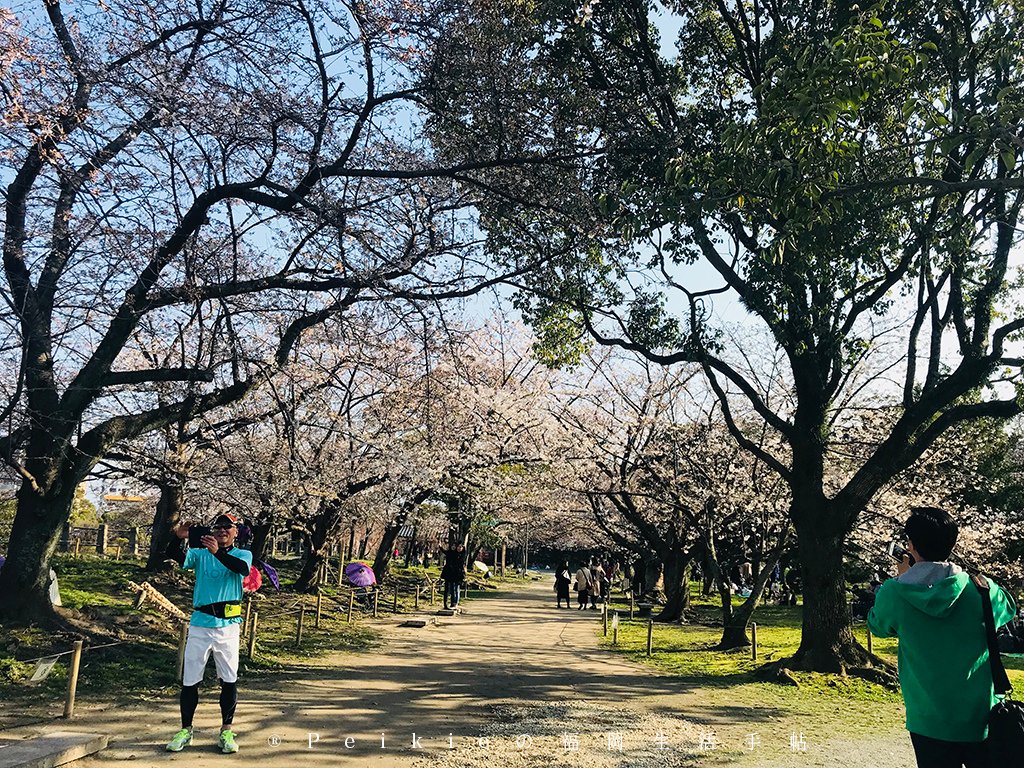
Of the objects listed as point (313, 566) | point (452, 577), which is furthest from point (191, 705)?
point (452, 577)

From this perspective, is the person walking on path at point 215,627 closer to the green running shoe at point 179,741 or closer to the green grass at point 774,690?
the green running shoe at point 179,741

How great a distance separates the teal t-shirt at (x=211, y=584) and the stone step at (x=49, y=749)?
1.09 m

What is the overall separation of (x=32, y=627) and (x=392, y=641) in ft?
22.7

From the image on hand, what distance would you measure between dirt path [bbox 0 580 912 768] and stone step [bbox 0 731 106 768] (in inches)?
5.1

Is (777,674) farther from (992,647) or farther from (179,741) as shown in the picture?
(179,741)

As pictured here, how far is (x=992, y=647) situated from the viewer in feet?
10.9

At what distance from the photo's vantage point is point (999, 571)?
23.1m

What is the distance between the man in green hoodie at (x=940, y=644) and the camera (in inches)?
127

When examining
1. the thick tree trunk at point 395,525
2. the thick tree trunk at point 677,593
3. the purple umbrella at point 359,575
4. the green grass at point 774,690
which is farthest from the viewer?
the thick tree trunk at point 395,525

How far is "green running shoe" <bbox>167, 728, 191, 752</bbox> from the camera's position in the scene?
5438mm

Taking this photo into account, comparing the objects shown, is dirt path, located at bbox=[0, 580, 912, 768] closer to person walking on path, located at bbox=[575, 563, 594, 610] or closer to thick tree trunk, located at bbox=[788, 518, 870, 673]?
thick tree trunk, located at bbox=[788, 518, 870, 673]

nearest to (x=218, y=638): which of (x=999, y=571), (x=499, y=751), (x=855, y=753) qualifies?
(x=499, y=751)

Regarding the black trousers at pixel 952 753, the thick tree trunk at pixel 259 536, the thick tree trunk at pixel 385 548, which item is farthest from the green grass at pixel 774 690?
the thick tree trunk at pixel 259 536

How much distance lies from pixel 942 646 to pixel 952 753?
456 millimetres
